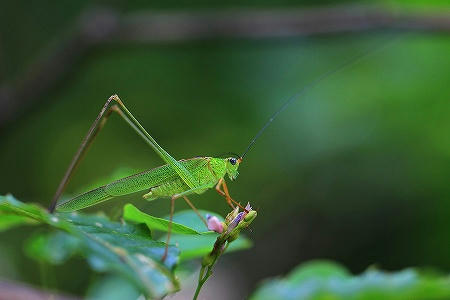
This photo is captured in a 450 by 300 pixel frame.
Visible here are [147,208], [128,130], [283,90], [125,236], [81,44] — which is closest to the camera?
[125,236]

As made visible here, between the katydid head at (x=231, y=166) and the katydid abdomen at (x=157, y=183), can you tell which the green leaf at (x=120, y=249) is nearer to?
the katydid abdomen at (x=157, y=183)

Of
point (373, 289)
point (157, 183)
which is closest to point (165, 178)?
point (157, 183)

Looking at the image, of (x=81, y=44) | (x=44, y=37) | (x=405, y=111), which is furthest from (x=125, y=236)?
(x=44, y=37)

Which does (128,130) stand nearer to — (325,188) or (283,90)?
(283,90)

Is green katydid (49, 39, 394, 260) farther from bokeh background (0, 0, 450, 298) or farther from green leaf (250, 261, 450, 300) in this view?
bokeh background (0, 0, 450, 298)

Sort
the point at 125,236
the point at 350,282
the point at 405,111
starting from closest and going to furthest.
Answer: the point at 350,282, the point at 125,236, the point at 405,111

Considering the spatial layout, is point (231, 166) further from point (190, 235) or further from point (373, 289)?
point (373, 289)

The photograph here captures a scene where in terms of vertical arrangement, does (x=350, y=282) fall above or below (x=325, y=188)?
below
